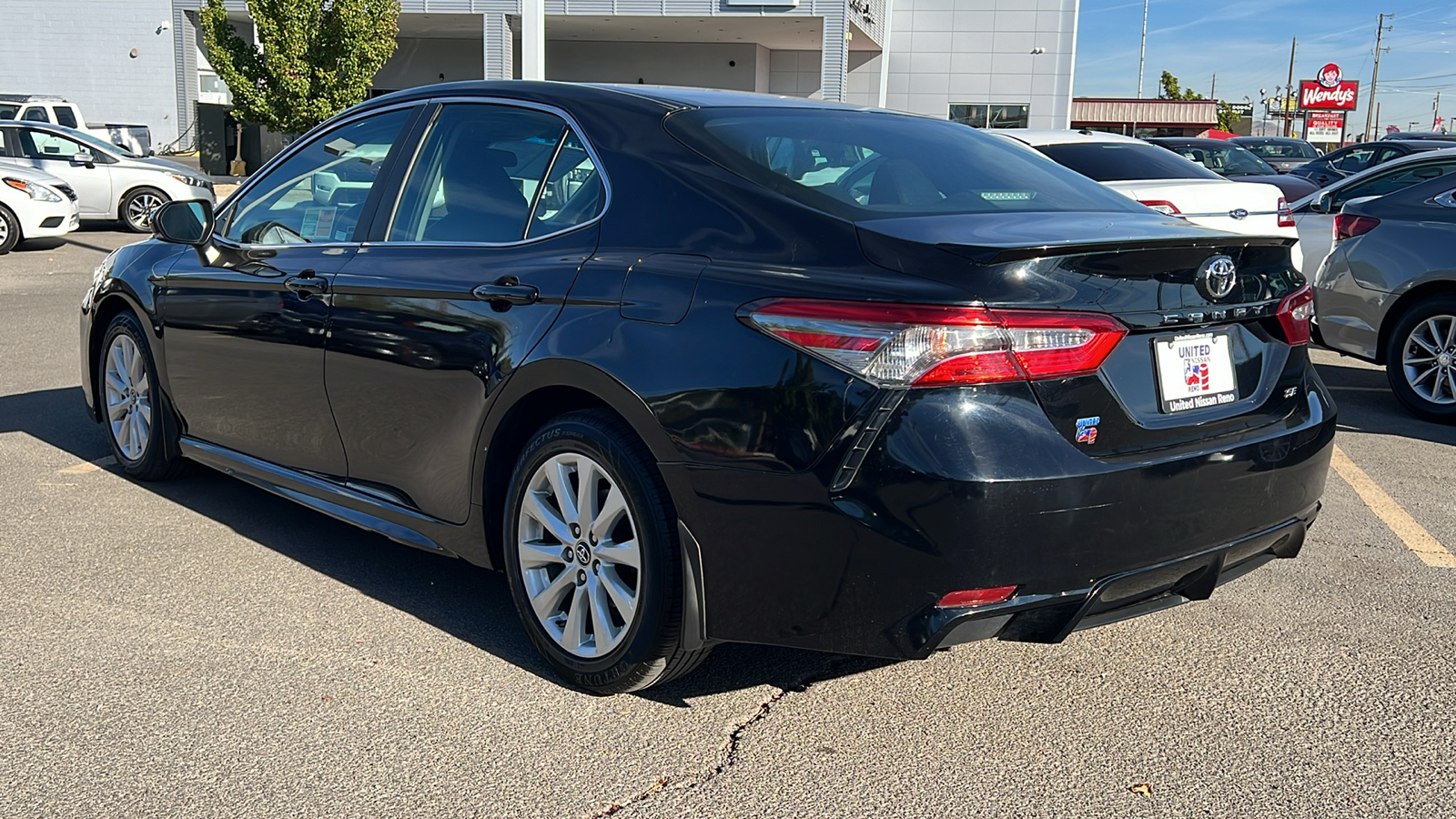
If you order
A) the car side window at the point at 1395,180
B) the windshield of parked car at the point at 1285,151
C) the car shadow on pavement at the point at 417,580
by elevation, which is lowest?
the car shadow on pavement at the point at 417,580

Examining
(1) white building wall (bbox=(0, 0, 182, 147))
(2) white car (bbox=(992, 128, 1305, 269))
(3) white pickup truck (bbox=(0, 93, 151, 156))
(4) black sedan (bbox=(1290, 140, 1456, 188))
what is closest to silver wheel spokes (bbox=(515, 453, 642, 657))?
(2) white car (bbox=(992, 128, 1305, 269))

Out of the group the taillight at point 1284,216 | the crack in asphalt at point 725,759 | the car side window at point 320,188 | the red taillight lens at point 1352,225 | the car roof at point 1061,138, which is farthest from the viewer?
the car roof at point 1061,138

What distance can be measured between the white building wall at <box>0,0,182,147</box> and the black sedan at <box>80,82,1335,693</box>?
49114 mm

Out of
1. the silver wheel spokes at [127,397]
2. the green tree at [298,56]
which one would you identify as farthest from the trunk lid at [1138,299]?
the green tree at [298,56]

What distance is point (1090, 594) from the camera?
2957mm

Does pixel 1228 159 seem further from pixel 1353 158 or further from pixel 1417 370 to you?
pixel 1417 370

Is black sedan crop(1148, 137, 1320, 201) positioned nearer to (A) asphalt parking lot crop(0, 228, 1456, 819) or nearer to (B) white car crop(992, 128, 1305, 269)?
(B) white car crop(992, 128, 1305, 269)

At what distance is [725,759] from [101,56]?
52921 mm

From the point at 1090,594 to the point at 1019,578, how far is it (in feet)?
0.66

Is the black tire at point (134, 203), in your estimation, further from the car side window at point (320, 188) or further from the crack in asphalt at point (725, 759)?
the crack in asphalt at point (725, 759)

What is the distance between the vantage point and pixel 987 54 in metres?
46.2

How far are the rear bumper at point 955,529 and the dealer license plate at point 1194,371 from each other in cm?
11

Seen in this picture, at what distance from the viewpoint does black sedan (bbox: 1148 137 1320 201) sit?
1870cm

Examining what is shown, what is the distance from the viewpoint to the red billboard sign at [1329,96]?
7931cm
